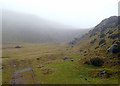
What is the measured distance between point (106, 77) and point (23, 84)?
24.2 m

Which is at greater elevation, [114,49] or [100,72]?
[114,49]

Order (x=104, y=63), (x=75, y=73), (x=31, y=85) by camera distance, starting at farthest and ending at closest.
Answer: (x=104, y=63) → (x=75, y=73) → (x=31, y=85)

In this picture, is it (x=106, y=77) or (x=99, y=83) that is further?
(x=106, y=77)

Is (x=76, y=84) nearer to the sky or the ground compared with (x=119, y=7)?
nearer to the ground

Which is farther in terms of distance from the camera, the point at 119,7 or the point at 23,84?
the point at 119,7

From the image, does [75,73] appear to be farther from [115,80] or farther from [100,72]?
[115,80]

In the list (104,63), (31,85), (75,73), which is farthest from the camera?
(104,63)

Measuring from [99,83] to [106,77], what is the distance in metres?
4.07

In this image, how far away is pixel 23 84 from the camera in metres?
26.9

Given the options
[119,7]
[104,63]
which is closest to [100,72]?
[104,63]

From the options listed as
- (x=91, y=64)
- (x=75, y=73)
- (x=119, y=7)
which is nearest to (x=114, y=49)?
(x=91, y=64)

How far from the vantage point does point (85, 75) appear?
3033cm

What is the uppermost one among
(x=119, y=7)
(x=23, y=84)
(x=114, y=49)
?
(x=119, y=7)

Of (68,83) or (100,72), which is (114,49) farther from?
(68,83)
